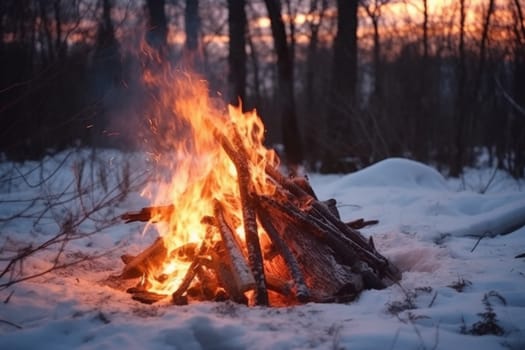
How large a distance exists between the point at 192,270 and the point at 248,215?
0.66 meters

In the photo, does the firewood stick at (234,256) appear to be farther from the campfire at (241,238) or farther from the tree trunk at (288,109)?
the tree trunk at (288,109)

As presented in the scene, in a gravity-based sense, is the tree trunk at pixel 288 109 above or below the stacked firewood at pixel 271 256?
above

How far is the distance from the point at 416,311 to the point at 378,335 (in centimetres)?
51

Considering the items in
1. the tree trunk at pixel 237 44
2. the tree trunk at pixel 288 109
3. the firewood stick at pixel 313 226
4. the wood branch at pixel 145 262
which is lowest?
the wood branch at pixel 145 262

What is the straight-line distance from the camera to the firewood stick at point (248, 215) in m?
3.68

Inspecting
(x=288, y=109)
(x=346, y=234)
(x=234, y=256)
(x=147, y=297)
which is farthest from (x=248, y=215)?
(x=288, y=109)

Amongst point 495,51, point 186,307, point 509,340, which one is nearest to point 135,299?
point 186,307

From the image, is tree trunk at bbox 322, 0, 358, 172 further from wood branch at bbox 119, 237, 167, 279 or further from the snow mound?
wood branch at bbox 119, 237, 167, 279

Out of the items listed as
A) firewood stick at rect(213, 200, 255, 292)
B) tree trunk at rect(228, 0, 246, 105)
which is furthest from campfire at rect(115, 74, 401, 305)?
tree trunk at rect(228, 0, 246, 105)

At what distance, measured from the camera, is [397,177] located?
8164 mm

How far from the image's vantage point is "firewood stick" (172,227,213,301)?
3610 mm

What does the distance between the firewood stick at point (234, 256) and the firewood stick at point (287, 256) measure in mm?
307

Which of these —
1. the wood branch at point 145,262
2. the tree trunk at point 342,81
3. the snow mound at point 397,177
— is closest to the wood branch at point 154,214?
the wood branch at point 145,262

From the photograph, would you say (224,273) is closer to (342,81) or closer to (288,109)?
(288,109)
